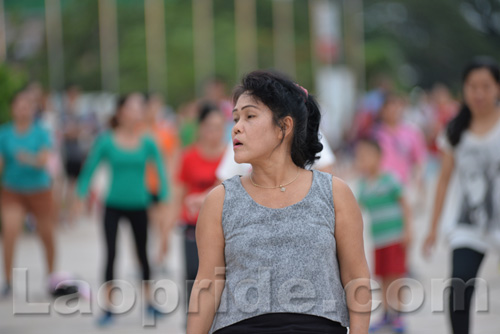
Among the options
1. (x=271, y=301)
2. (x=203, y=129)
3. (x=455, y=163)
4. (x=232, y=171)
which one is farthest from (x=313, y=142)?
(x=203, y=129)

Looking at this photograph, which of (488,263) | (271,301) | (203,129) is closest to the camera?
(271,301)

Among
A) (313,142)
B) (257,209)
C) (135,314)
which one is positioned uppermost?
→ (313,142)

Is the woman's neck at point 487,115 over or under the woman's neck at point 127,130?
under

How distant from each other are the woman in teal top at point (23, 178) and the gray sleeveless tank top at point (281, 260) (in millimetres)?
5445

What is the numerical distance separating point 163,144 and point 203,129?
5.41 meters

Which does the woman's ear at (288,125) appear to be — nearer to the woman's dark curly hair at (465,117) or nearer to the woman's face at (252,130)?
the woman's face at (252,130)

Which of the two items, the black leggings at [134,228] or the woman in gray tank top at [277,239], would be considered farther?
the black leggings at [134,228]

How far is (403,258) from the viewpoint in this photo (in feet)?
23.4

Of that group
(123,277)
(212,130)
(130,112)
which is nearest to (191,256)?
(212,130)

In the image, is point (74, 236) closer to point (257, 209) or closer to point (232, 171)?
point (232, 171)

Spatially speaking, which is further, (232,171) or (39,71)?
(39,71)

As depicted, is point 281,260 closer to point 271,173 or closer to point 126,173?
point 271,173

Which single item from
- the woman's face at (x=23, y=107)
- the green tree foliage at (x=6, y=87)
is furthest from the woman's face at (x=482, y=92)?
the green tree foliage at (x=6, y=87)

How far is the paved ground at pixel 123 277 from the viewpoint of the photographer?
7.08 metres
